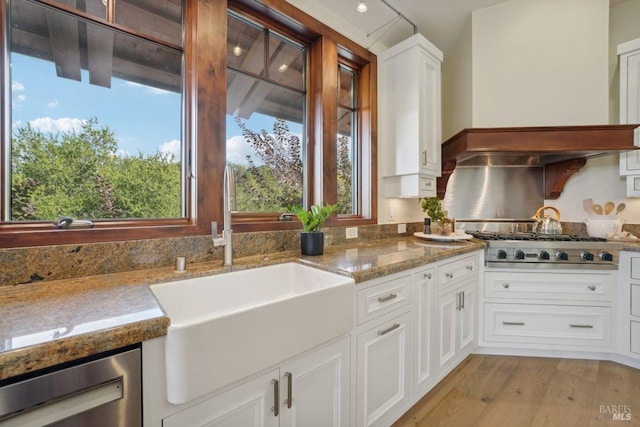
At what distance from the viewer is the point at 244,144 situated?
5.63ft

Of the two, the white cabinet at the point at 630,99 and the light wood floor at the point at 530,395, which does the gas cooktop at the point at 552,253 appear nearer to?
the white cabinet at the point at 630,99

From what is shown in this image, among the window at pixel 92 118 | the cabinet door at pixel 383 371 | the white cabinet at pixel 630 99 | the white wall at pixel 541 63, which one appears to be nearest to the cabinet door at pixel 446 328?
the cabinet door at pixel 383 371

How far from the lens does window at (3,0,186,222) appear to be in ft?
3.59

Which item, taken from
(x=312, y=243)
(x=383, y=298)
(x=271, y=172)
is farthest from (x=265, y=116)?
(x=383, y=298)

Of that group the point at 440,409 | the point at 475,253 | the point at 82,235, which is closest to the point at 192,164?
the point at 82,235

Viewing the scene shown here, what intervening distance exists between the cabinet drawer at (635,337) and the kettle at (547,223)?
819 mm

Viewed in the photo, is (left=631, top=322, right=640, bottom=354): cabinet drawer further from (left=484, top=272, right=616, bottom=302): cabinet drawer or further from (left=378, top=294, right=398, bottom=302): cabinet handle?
(left=378, top=294, right=398, bottom=302): cabinet handle

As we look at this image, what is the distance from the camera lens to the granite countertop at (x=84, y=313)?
567 mm

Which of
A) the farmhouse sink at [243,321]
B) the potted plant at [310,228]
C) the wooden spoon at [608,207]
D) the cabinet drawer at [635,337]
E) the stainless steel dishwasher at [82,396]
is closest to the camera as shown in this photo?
the stainless steel dishwasher at [82,396]

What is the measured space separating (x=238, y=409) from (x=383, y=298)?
0.79m

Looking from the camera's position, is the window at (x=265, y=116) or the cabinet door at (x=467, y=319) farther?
the cabinet door at (x=467, y=319)

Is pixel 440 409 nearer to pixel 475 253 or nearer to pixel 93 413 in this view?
pixel 475 253

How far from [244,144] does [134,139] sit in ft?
1.89

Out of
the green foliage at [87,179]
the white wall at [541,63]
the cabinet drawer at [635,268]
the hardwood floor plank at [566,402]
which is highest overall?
the white wall at [541,63]
